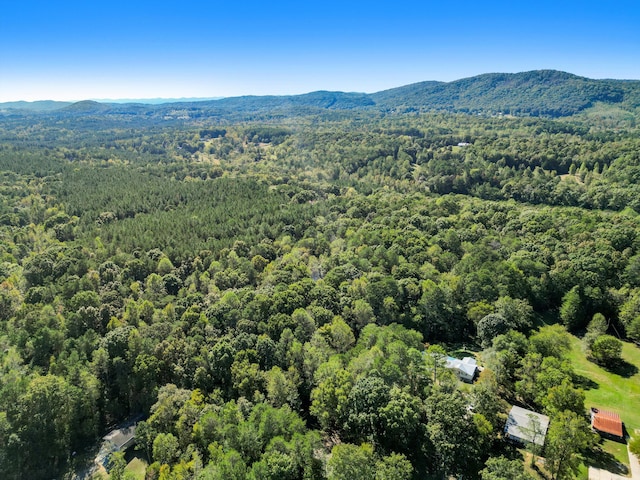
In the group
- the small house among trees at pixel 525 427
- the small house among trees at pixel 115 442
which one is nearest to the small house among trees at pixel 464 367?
the small house among trees at pixel 525 427

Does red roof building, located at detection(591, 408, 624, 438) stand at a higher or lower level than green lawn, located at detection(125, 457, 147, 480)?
higher

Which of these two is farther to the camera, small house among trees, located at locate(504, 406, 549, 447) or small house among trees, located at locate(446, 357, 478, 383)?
small house among trees, located at locate(446, 357, 478, 383)

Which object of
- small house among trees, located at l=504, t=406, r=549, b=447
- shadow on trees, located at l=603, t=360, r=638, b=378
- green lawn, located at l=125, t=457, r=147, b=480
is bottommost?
green lawn, located at l=125, t=457, r=147, b=480

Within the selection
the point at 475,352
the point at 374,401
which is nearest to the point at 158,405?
the point at 374,401

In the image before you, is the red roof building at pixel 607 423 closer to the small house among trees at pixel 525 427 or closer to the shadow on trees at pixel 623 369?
the small house among trees at pixel 525 427

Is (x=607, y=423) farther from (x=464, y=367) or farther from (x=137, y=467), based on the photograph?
(x=137, y=467)

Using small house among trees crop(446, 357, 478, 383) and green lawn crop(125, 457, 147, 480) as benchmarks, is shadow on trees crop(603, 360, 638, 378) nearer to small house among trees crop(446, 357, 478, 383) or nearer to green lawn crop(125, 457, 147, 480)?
small house among trees crop(446, 357, 478, 383)

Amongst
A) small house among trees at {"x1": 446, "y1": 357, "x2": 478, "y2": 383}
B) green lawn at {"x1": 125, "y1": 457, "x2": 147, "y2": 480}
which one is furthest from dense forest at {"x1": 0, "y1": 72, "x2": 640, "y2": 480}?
small house among trees at {"x1": 446, "y1": 357, "x2": 478, "y2": 383}
